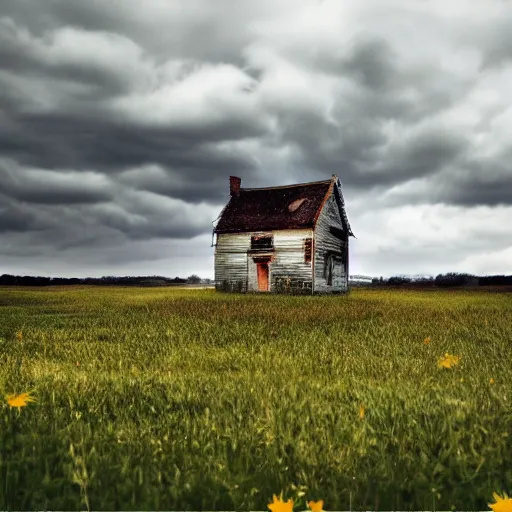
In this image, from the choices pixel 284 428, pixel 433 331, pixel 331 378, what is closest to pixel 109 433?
pixel 284 428

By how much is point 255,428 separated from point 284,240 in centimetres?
3121

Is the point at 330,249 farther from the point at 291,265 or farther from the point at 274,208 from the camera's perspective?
the point at 274,208

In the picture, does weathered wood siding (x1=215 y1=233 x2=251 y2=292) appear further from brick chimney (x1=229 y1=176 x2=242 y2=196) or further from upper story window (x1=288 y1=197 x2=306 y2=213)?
brick chimney (x1=229 y1=176 x2=242 y2=196)

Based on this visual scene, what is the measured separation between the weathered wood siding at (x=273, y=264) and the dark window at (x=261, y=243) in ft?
1.08

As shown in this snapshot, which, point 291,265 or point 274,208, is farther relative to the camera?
point 274,208

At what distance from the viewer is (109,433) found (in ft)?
11.8

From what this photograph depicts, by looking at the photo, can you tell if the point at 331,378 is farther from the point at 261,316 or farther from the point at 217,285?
the point at 217,285

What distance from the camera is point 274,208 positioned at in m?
36.8

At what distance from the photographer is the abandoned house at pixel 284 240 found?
34031mm

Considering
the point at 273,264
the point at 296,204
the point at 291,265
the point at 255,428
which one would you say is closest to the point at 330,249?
the point at 291,265

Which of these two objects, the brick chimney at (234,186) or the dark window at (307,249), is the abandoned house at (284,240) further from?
the brick chimney at (234,186)

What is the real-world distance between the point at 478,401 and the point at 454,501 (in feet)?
6.79

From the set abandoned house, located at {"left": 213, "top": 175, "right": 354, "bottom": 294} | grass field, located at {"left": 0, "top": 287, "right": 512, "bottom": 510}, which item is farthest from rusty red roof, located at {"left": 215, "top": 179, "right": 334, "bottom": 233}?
grass field, located at {"left": 0, "top": 287, "right": 512, "bottom": 510}

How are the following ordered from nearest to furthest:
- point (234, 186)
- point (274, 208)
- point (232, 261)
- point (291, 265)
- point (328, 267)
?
point (291, 265) < point (328, 267) < point (232, 261) < point (274, 208) < point (234, 186)
